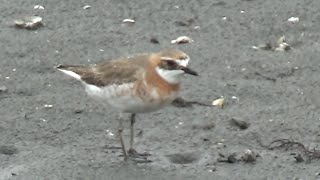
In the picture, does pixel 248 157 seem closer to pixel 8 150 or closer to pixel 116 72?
pixel 116 72

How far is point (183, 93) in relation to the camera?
8.20 m

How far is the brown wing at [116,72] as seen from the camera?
6.81 metres

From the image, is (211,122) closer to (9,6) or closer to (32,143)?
(32,143)

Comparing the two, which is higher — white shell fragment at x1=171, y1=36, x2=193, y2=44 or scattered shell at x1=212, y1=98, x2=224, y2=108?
scattered shell at x1=212, y1=98, x2=224, y2=108

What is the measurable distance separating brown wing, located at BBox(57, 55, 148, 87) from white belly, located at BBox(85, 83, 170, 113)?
0.16ft

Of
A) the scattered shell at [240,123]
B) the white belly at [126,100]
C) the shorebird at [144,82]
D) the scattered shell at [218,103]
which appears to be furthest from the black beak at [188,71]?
the scattered shell at [218,103]

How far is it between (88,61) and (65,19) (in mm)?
1011

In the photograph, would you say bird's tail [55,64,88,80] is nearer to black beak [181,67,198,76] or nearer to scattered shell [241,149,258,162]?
black beak [181,67,198,76]

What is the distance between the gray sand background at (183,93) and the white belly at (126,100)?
0.43 m

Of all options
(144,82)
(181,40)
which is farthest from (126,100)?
(181,40)

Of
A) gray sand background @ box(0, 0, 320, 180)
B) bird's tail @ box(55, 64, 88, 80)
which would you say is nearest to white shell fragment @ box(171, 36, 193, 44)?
gray sand background @ box(0, 0, 320, 180)

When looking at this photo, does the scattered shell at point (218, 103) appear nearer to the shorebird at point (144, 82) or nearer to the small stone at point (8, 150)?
the shorebird at point (144, 82)

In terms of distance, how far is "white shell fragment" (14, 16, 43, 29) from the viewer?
948 cm

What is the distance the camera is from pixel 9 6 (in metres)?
10.0
